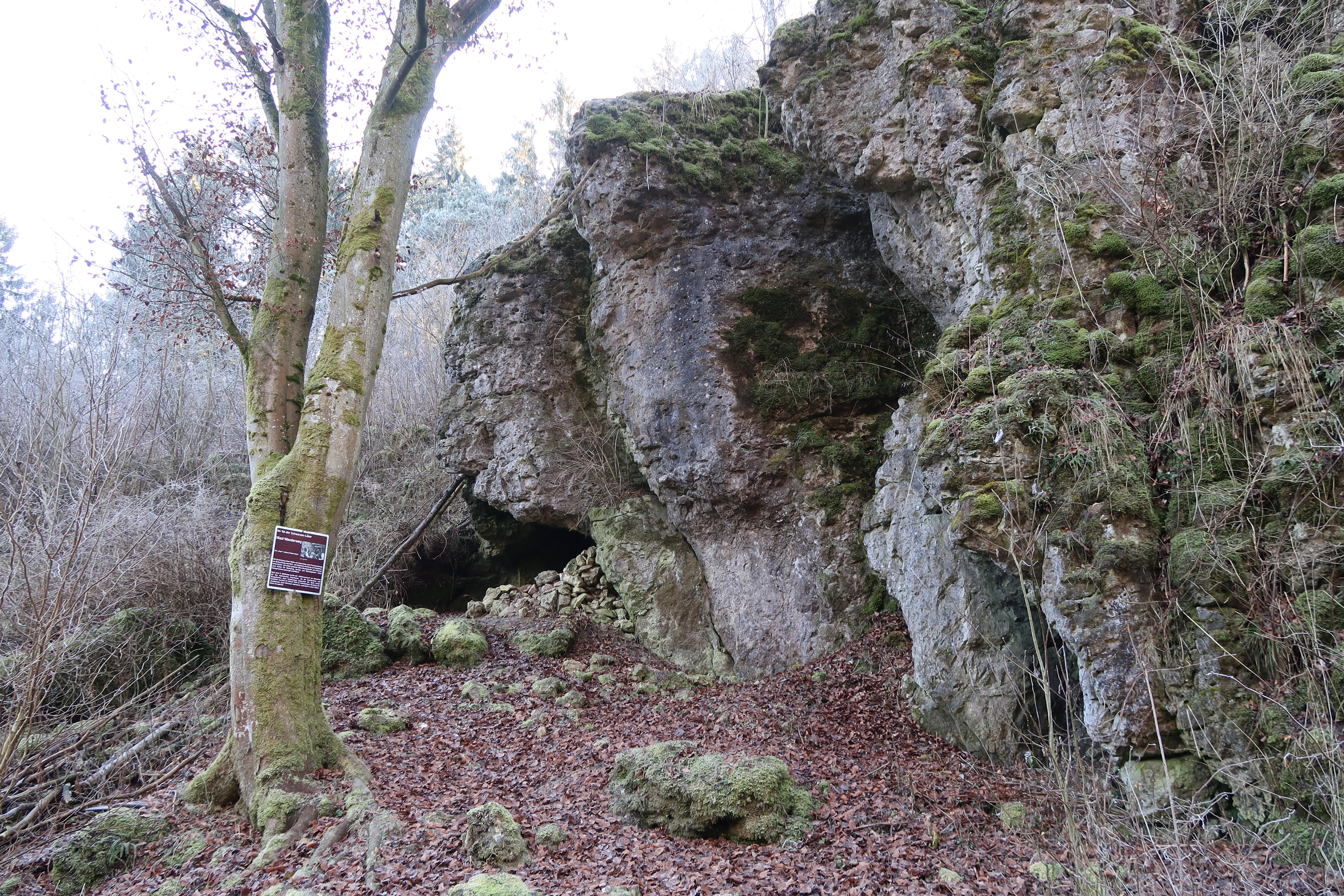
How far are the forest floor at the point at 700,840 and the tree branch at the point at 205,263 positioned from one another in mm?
3214

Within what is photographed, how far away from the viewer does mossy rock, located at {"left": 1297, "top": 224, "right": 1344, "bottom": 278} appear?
160 inches

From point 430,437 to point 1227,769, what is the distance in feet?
41.0

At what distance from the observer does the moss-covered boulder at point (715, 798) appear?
4.17 m

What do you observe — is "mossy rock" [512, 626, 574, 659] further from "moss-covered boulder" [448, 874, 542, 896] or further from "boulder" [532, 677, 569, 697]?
"moss-covered boulder" [448, 874, 542, 896]

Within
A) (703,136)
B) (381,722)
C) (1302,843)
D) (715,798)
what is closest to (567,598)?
(381,722)

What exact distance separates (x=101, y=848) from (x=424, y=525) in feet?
23.3

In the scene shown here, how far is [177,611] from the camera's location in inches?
305

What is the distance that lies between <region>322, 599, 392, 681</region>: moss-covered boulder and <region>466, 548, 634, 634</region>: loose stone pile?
2182mm

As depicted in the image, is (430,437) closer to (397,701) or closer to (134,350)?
(397,701)

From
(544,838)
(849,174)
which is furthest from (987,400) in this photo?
(544,838)

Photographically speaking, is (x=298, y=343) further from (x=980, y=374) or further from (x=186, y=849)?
(x=980, y=374)

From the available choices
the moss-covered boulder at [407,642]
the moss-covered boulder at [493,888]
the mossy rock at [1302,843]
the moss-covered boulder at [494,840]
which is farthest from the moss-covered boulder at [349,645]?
the mossy rock at [1302,843]

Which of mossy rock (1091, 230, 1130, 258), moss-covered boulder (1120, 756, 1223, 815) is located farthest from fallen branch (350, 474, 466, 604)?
moss-covered boulder (1120, 756, 1223, 815)

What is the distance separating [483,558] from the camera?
11.6m
